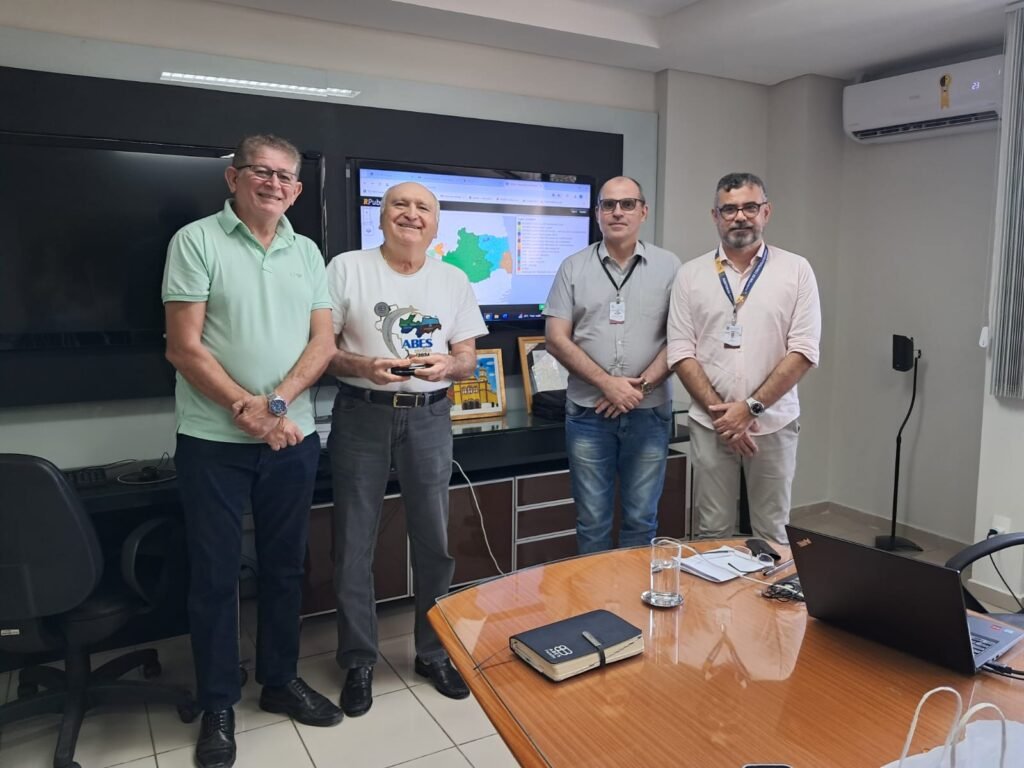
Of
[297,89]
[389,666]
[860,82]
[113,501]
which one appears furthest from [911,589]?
[860,82]

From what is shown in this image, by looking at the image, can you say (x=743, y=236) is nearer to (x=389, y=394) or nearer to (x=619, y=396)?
(x=619, y=396)

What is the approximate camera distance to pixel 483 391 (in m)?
3.87

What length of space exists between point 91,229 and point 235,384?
1130mm

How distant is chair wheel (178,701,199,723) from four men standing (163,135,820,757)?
0.63 ft

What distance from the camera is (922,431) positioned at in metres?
4.35

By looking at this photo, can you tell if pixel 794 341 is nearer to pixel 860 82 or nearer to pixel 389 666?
pixel 389 666

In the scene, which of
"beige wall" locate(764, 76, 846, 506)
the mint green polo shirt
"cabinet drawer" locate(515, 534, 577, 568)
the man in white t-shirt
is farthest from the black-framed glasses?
"beige wall" locate(764, 76, 846, 506)

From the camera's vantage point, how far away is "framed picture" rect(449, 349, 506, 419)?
3.80 metres

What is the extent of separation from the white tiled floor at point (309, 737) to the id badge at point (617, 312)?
59.2 inches

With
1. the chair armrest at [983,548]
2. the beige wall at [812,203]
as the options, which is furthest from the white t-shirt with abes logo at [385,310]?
the beige wall at [812,203]

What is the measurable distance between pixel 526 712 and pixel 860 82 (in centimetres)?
439

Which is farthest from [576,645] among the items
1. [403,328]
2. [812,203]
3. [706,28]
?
[812,203]

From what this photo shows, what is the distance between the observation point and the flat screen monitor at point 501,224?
11.8ft

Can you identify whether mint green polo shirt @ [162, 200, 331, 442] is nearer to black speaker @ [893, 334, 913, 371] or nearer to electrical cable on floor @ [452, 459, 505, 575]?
electrical cable on floor @ [452, 459, 505, 575]
